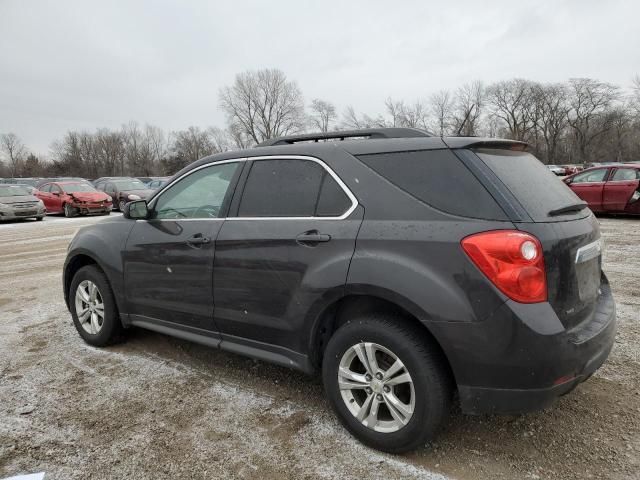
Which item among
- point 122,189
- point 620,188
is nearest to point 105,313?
point 620,188

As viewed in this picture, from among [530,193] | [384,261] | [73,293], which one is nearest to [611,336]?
[530,193]

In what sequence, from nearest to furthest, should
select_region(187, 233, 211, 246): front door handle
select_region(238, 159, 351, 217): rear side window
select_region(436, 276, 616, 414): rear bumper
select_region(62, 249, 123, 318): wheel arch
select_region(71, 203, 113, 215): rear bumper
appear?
select_region(436, 276, 616, 414): rear bumper, select_region(238, 159, 351, 217): rear side window, select_region(187, 233, 211, 246): front door handle, select_region(62, 249, 123, 318): wheel arch, select_region(71, 203, 113, 215): rear bumper

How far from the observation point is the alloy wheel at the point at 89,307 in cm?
423

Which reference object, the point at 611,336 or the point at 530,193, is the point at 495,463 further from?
the point at 530,193

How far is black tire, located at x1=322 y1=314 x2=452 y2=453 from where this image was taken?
7.67 ft

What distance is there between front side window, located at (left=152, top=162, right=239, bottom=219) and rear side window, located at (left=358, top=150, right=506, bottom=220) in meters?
1.22

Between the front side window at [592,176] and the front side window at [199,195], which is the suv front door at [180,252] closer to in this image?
the front side window at [199,195]

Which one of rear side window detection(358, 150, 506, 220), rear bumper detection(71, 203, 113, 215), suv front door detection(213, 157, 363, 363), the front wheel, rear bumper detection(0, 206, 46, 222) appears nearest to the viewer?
rear side window detection(358, 150, 506, 220)

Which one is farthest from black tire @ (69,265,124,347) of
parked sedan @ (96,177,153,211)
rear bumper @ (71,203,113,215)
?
parked sedan @ (96,177,153,211)

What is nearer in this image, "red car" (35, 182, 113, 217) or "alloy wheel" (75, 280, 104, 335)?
"alloy wheel" (75, 280, 104, 335)

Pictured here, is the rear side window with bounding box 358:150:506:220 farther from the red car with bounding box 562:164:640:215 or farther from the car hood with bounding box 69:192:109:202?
the car hood with bounding box 69:192:109:202

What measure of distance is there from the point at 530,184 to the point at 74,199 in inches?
812

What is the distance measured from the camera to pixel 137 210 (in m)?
3.87

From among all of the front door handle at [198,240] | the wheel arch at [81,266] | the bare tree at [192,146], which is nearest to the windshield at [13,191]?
the wheel arch at [81,266]
